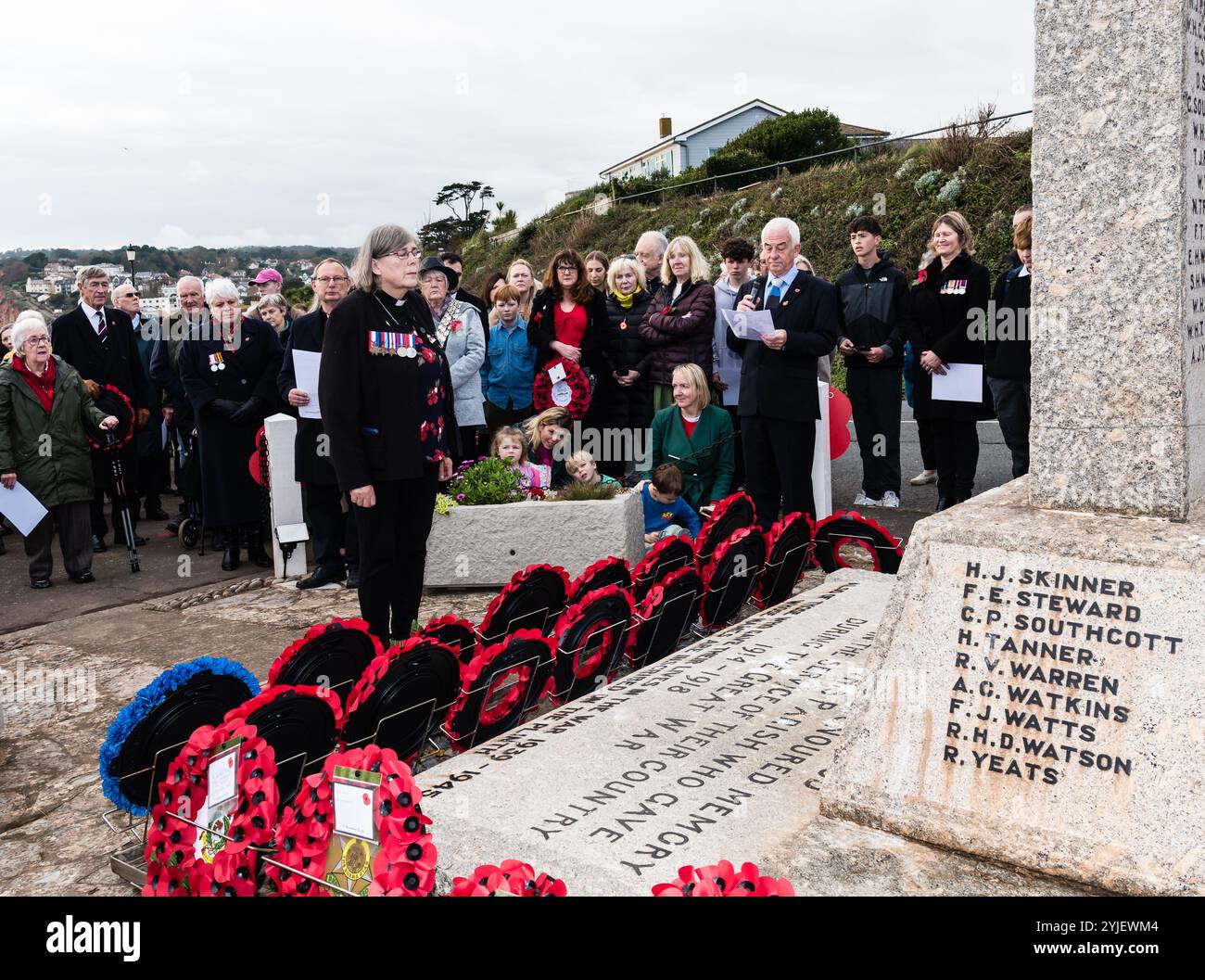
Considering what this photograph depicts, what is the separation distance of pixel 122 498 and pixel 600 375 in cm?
344

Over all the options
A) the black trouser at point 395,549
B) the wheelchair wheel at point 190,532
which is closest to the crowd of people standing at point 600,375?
the wheelchair wheel at point 190,532

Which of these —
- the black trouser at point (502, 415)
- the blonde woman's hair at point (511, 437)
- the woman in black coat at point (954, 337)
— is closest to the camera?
the blonde woman's hair at point (511, 437)

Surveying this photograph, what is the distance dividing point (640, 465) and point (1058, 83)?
Result: 5.06 meters

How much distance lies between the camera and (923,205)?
763 inches

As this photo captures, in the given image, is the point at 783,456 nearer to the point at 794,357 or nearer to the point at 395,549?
the point at 794,357

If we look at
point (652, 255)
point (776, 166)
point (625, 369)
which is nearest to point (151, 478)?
point (625, 369)

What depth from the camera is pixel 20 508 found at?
690 centimetres

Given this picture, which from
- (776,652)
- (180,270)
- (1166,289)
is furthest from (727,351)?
(1166,289)

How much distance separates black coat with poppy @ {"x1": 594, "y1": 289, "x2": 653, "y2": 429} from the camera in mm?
7840

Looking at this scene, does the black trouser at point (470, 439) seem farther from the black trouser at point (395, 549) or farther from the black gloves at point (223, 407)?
the black trouser at point (395, 549)

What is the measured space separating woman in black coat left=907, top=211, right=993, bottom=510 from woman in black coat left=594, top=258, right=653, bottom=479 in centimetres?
194

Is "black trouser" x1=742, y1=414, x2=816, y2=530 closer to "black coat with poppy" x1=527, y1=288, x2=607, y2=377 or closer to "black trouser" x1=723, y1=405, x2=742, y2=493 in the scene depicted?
"black trouser" x1=723, y1=405, x2=742, y2=493

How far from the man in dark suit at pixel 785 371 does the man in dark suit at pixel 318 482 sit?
2.46 m

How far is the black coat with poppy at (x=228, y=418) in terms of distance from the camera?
7.23 m
